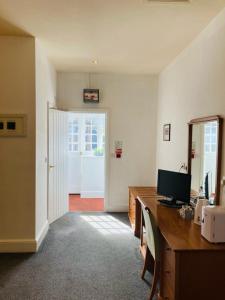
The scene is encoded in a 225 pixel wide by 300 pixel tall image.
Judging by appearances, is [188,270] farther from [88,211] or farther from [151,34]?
[88,211]

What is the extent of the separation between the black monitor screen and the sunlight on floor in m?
1.33

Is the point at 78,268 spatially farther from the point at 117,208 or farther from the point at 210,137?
the point at 117,208

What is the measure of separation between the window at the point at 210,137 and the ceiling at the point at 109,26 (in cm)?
111

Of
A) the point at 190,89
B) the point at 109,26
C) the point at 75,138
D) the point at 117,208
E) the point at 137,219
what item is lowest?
the point at 117,208

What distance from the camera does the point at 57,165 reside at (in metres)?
4.73

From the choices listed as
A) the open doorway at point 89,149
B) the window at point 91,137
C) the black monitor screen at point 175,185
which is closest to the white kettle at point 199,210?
the black monitor screen at point 175,185

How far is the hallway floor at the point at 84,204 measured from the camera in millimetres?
5572

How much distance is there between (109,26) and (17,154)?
1.91m

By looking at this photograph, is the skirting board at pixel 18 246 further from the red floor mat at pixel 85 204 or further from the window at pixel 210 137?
the window at pixel 210 137

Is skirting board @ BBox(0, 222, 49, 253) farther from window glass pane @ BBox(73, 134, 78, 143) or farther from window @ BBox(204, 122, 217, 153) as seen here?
window glass pane @ BBox(73, 134, 78, 143)

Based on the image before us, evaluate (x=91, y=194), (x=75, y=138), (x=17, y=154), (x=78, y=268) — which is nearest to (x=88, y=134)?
(x=75, y=138)

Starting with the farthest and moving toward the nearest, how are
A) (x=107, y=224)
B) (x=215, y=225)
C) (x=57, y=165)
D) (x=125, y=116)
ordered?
(x=125, y=116), (x=57, y=165), (x=107, y=224), (x=215, y=225)

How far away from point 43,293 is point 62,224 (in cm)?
200

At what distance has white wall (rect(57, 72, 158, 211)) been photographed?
16.9 ft
